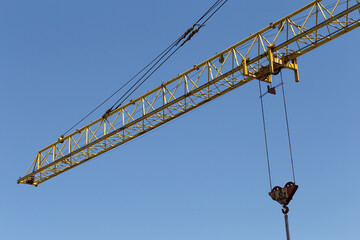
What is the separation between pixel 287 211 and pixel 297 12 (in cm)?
1524

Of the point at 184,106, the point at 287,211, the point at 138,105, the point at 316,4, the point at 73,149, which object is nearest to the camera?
the point at 287,211

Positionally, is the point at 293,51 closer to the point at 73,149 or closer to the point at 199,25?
the point at 199,25

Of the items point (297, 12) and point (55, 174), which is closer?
point (297, 12)

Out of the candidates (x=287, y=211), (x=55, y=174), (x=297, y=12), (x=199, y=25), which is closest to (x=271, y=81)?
(x=297, y=12)

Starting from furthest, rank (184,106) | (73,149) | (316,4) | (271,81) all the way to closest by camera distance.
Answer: (73,149)
(184,106)
(271,81)
(316,4)

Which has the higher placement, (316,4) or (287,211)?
(316,4)

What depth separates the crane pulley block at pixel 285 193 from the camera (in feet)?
91.0

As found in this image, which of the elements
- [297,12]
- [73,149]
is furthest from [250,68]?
[73,149]

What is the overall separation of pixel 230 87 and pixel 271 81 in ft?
10.3

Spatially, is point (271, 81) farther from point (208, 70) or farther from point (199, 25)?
point (199, 25)

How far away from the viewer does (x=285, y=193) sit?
2781 cm

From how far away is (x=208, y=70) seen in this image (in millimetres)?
42688

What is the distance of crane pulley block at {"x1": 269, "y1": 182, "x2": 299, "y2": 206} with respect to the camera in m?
27.7

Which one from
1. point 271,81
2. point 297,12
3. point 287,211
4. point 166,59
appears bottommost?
point 287,211
